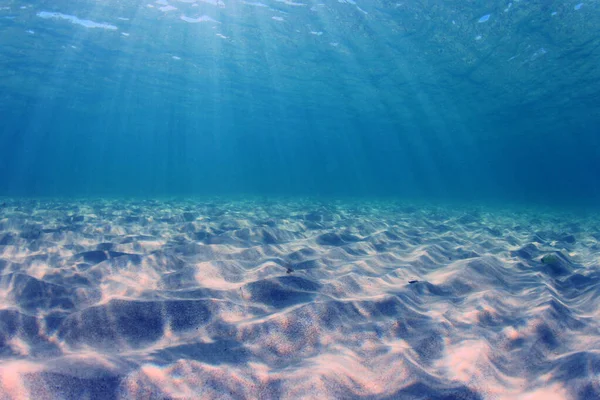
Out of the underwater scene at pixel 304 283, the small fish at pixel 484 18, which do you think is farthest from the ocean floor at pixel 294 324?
the small fish at pixel 484 18

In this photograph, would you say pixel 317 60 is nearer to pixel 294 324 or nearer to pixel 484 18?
pixel 484 18

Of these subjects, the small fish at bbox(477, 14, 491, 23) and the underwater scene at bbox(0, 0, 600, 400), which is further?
the small fish at bbox(477, 14, 491, 23)

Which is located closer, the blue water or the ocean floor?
the ocean floor

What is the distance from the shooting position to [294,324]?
134 inches

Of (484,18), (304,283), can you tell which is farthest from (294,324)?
(484,18)

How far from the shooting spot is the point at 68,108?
154ft

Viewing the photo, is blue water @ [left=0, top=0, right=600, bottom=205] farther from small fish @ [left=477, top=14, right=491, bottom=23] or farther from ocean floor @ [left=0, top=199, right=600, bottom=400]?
ocean floor @ [left=0, top=199, right=600, bottom=400]

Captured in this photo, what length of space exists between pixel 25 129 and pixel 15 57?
51.1 m

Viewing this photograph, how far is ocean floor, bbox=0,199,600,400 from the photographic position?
8.05 feet

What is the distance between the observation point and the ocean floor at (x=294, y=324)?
96.7 inches

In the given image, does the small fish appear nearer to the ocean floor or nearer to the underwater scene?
the underwater scene

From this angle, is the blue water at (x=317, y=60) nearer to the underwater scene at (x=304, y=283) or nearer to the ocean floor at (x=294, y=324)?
the underwater scene at (x=304, y=283)

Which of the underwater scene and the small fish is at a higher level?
the small fish

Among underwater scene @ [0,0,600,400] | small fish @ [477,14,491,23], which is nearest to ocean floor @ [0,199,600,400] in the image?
underwater scene @ [0,0,600,400]
